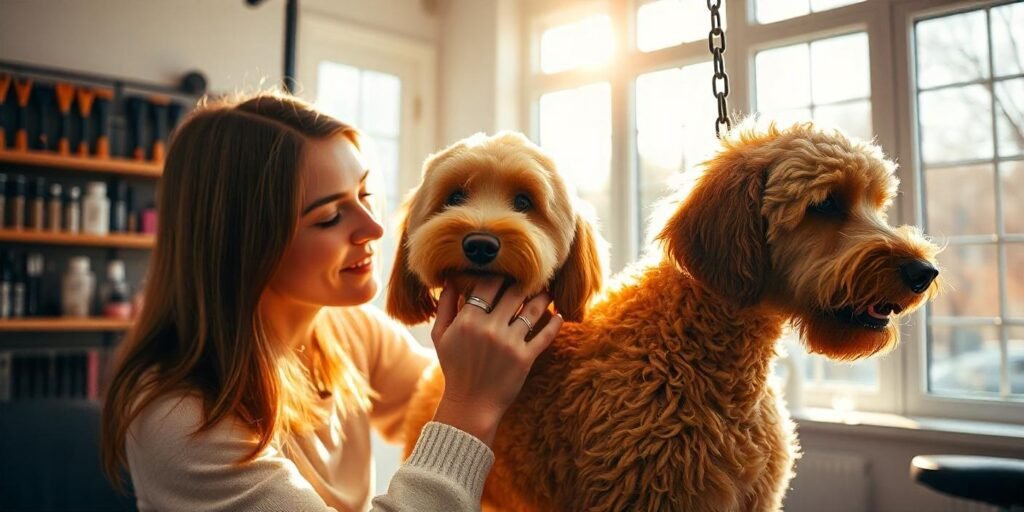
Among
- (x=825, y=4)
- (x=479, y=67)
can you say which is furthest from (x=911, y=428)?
(x=479, y=67)

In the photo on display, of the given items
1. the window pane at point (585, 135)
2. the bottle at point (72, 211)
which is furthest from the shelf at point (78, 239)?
the window pane at point (585, 135)

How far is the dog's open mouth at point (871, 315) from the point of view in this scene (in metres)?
0.82

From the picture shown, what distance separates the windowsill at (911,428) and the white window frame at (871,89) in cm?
10

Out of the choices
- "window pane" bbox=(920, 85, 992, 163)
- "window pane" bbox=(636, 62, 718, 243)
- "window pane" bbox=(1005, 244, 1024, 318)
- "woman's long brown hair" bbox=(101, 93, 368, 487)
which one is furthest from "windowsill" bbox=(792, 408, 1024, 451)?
"woman's long brown hair" bbox=(101, 93, 368, 487)

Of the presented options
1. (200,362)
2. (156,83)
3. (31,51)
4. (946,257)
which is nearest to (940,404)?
(946,257)

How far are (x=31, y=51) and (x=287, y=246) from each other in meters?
2.48

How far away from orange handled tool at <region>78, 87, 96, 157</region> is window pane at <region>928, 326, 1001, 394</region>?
3.40m

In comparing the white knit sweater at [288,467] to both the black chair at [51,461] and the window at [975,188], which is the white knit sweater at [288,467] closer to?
the black chair at [51,461]

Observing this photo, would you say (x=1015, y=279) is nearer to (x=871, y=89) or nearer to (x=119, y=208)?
(x=871, y=89)

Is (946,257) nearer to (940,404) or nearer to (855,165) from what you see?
(940,404)

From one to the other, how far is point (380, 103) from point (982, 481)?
355 cm

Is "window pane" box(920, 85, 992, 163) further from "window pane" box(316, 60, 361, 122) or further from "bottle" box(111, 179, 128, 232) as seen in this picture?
"bottle" box(111, 179, 128, 232)

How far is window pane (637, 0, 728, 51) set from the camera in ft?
10.8

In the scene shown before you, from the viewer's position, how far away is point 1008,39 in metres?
2.55
